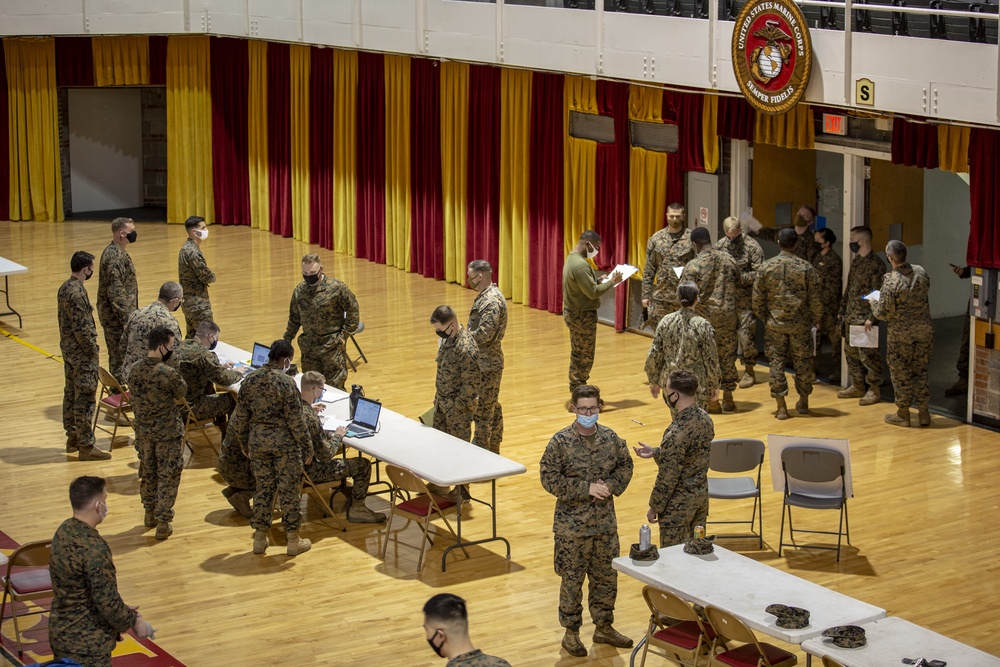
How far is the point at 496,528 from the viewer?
1047cm

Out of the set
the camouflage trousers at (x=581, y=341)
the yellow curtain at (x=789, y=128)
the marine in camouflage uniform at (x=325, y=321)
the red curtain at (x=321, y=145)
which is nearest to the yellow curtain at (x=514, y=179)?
the yellow curtain at (x=789, y=128)

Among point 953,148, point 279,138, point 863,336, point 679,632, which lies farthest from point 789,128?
point 279,138

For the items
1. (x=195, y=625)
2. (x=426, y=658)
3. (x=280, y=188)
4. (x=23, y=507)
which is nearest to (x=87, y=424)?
(x=23, y=507)

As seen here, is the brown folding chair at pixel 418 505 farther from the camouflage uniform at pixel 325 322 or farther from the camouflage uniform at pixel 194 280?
the camouflage uniform at pixel 194 280

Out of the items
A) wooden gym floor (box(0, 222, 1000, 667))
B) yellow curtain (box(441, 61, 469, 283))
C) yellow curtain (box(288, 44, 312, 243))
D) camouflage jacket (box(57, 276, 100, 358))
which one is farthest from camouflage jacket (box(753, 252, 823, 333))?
yellow curtain (box(288, 44, 312, 243))

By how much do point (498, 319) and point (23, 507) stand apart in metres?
3.91

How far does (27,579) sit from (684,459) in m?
3.94

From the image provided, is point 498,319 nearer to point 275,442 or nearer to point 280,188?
point 275,442

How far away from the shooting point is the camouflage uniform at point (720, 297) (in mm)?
13156

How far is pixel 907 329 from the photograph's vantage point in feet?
40.4

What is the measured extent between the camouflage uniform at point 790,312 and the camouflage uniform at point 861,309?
0.40 meters

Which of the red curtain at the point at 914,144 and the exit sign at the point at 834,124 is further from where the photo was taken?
the exit sign at the point at 834,124

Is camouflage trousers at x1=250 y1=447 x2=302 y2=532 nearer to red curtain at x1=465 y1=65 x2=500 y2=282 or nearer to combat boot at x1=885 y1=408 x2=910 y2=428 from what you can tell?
combat boot at x1=885 y1=408 x2=910 y2=428

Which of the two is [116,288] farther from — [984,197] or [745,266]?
[984,197]
